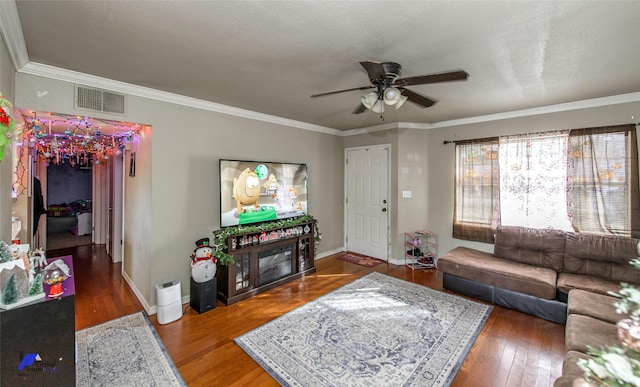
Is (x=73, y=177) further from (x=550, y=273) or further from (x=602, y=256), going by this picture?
(x=602, y=256)

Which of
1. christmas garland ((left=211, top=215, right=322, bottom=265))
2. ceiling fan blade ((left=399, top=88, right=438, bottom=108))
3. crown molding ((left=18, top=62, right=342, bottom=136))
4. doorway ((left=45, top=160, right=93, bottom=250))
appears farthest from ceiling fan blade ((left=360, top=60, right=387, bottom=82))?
doorway ((left=45, top=160, right=93, bottom=250))

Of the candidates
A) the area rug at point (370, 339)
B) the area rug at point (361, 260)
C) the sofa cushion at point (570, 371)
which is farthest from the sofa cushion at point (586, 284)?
the area rug at point (361, 260)

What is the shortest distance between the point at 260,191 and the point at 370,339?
2266mm

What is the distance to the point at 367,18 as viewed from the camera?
5.44ft

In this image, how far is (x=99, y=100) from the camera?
262 centimetres

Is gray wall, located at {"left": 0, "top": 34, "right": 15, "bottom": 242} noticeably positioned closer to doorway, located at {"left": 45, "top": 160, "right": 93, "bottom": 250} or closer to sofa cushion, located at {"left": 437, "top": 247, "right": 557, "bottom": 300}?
sofa cushion, located at {"left": 437, "top": 247, "right": 557, "bottom": 300}

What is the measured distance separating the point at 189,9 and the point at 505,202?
4.38 meters

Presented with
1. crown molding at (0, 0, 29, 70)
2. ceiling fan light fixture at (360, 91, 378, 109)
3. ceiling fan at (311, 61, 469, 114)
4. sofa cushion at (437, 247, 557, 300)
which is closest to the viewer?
crown molding at (0, 0, 29, 70)

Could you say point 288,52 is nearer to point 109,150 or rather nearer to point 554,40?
point 554,40

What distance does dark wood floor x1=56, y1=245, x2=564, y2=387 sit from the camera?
204 cm

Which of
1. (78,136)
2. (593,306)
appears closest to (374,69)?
(593,306)

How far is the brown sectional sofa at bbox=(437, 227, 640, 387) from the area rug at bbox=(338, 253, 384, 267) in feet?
4.44

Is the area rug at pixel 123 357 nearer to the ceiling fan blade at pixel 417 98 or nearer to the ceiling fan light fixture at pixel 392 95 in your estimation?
the ceiling fan light fixture at pixel 392 95

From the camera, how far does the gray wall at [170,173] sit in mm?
2900
